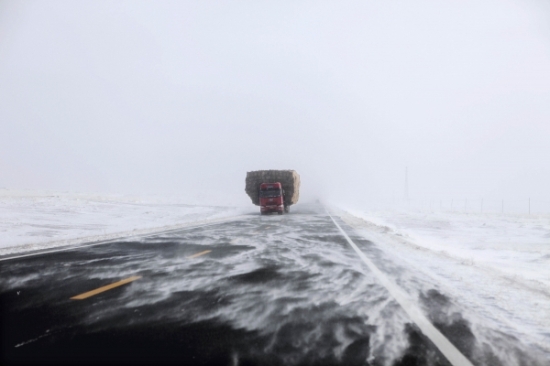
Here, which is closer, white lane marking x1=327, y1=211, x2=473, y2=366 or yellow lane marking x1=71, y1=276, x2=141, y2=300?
white lane marking x1=327, y1=211, x2=473, y2=366

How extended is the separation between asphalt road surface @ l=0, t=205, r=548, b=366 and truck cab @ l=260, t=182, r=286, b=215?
81.0ft

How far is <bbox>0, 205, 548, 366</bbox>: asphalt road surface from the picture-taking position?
341 centimetres

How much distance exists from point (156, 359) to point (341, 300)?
294cm

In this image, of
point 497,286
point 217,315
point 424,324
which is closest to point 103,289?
point 217,315

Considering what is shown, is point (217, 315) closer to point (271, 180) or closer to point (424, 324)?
point (424, 324)

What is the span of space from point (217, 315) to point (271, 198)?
28.8m

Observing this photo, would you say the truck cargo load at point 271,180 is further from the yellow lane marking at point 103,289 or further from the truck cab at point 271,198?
the yellow lane marking at point 103,289

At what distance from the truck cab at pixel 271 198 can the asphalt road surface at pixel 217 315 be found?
24687 mm

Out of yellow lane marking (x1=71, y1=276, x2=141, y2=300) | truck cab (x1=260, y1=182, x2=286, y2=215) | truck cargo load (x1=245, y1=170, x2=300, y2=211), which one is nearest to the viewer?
yellow lane marking (x1=71, y1=276, x2=141, y2=300)

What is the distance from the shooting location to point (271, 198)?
109 ft

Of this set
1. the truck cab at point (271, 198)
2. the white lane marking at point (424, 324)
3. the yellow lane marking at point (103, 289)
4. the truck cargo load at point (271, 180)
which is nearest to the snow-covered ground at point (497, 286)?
the white lane marking at point (424, 324)

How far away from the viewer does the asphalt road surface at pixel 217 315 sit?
3.41 meters

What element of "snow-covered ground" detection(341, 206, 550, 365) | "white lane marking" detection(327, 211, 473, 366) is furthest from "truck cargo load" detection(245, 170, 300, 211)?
"white lane marking" detection(327, 211, 473, 366)

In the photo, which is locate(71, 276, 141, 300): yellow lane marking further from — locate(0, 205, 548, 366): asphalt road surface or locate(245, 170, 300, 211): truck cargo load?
locate(245, 170, 300, 211): truck cargo load
